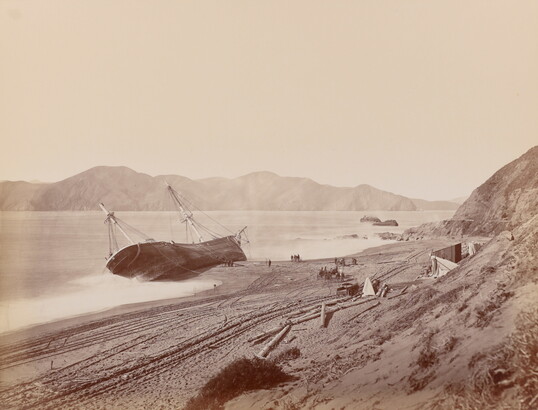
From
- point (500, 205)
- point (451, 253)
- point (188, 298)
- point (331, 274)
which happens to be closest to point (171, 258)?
point (188, 298)

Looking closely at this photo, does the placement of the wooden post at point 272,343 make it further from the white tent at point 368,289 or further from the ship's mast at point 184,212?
the ship's mast at point 184,212

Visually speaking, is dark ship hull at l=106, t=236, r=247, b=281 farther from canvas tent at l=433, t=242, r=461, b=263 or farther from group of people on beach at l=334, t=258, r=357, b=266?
canvas tent at l=433, t=242, r=461, b=263

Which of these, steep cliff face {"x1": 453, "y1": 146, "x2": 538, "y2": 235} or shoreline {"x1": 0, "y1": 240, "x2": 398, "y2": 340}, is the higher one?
steep cliff face {"x1": 453, "y1": 146, "x2": 538, "y2": 235}

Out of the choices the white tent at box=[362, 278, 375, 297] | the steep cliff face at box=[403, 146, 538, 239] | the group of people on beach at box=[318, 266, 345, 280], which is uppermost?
the steep cliff face at box=[403, 146, 538, 239]

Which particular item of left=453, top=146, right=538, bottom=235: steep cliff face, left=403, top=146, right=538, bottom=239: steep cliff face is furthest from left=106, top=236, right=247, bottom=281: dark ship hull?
left=453, top=146, right=538, bottom=235: steep cliff face

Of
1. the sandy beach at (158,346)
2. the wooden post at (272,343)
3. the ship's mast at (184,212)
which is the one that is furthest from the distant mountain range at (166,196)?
the wooden post at (272,343)

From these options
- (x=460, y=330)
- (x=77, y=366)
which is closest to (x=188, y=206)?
(x=77, y=366)

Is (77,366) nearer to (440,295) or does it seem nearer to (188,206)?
(188,206)
